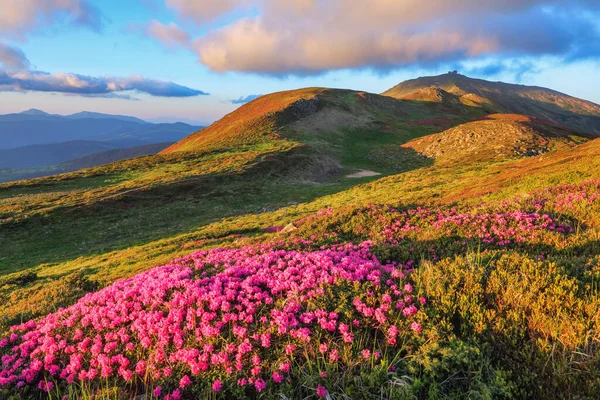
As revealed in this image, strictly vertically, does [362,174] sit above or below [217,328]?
above

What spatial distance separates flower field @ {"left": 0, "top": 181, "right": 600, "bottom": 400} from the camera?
432cm

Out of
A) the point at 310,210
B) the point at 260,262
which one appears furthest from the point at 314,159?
the point at 260,262

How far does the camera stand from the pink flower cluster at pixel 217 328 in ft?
15.8

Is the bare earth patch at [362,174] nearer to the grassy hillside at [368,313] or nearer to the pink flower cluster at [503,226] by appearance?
the grassy hillside at [368,313]

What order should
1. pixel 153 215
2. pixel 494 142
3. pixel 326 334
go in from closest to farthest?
pixel 326 334 < pixel 153 215 < pixel 494 142

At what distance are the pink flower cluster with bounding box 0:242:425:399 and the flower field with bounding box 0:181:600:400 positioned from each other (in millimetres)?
24

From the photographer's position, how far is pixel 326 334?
5.05m

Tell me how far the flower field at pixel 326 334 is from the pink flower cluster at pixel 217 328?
0.08ft

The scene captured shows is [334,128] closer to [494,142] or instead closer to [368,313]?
[494,142]

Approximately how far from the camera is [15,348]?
616cm

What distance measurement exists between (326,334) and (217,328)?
74.0 inches

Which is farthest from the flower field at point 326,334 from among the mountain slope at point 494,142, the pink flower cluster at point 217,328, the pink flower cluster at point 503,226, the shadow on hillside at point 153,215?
the mountain slope at point 494,142

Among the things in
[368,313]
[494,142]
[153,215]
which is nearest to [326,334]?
[368,313]

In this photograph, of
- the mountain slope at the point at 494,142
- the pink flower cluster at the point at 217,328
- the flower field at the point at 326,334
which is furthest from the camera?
the mountain slope at the point at 494,142
